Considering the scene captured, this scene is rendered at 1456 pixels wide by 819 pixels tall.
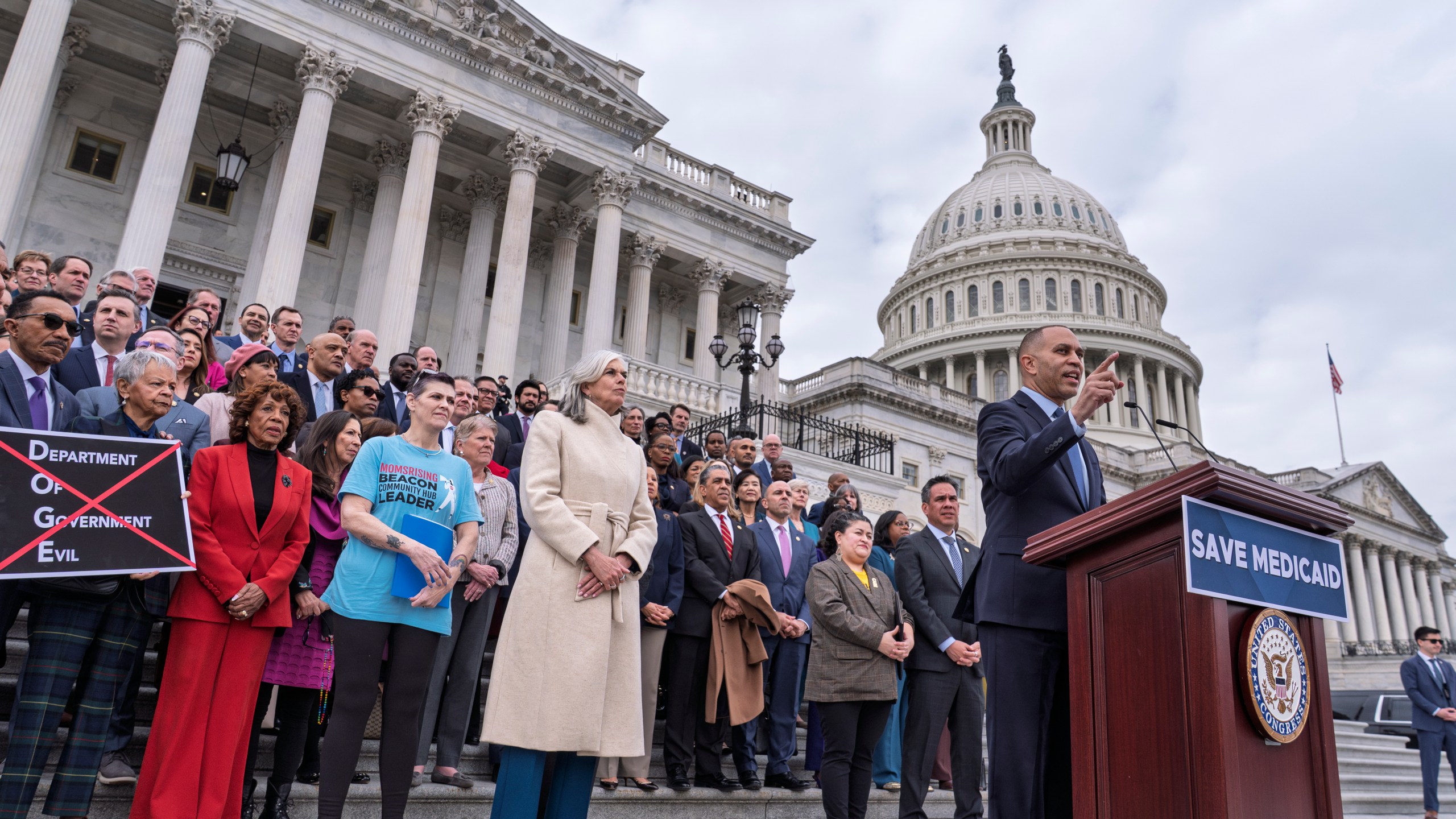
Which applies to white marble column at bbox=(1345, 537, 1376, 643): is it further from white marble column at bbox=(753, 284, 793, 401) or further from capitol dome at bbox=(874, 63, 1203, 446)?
white marble column at bbox=(753, 284, 793, 401)

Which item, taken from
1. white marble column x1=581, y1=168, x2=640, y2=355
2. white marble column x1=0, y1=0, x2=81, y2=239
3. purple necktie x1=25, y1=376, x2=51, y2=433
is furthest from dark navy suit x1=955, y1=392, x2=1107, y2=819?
white marble column x1=581, y1=168, x2=640, y2=355

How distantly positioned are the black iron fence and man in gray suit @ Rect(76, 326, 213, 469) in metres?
14.2

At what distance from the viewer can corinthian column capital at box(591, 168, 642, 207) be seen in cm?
2641

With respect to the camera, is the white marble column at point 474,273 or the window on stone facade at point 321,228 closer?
the white marble column at point 474,273

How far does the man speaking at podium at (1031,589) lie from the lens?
3465 mm

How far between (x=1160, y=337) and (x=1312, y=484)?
1761cm

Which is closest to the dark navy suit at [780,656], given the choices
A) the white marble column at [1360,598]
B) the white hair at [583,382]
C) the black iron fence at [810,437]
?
the white hair at [583,382]

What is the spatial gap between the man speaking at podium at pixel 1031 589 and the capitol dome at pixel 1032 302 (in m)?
68.3

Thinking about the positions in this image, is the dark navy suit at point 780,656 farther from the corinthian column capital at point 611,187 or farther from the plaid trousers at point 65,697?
the corinthian column capital at point 611,187

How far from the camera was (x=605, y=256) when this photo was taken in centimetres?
2617

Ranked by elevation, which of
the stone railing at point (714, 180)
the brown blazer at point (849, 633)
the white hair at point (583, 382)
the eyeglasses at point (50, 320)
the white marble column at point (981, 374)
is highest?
the white marble column at point (981, 374)

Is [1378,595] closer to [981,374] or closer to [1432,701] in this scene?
[981,374]

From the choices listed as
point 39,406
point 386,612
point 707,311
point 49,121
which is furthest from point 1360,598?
point 39,406

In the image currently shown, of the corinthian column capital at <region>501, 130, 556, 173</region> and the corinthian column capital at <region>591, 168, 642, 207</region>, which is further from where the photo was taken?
the corinthian column capital at <region>591, 168, 642, 207</region>
